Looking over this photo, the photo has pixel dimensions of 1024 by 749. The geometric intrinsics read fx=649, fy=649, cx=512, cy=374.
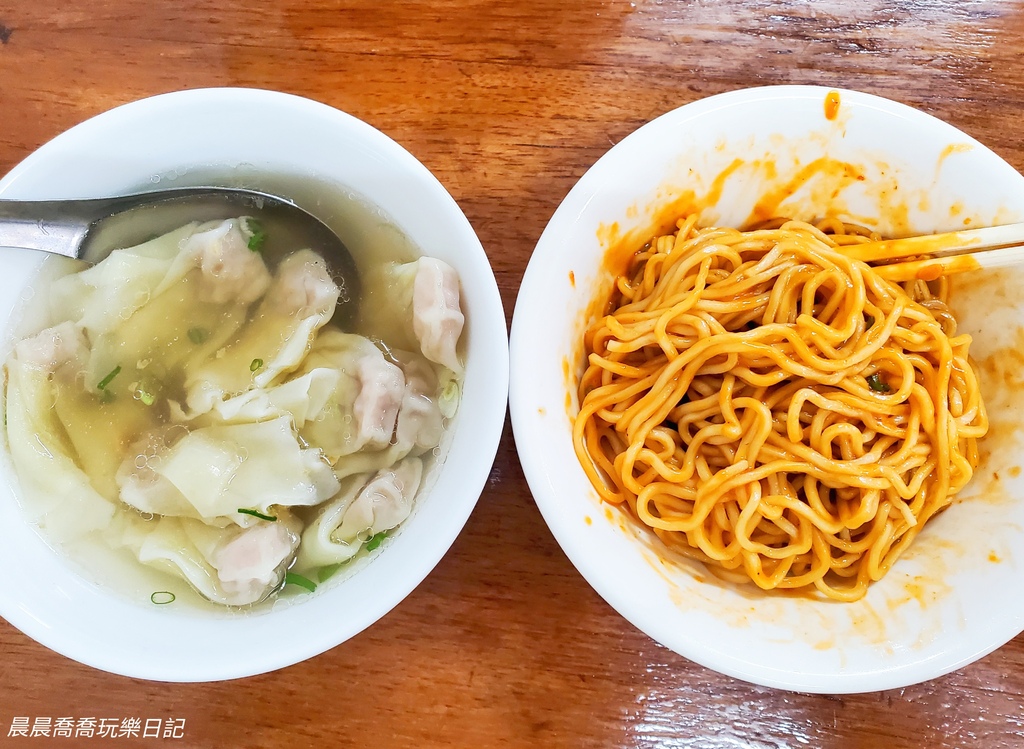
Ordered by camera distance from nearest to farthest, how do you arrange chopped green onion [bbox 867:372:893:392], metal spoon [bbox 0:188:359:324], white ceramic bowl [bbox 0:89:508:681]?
white ceramic bowl [bbox 0:89:508:681]
metal spoon [bbox 0:188:359:324]
chopped green onion [bbox 867:372:893:392]

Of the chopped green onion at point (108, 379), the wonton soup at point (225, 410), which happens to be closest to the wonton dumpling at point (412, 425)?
the wonton soup at point (225, 410)

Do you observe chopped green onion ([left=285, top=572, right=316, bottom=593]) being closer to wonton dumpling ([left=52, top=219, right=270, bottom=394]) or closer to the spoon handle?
wonton dumpling ([left=52, top=219, right=270, bottom=394])

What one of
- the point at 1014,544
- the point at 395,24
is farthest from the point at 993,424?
the point at 395,24

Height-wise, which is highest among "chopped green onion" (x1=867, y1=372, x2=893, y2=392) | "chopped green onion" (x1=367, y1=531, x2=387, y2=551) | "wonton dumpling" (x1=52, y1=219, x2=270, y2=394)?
"wonton dumpling" (x1=52, y1=219, x2=270, y2=394)

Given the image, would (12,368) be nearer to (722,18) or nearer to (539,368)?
(539,368)

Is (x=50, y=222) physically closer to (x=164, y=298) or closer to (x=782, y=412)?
(x=164, y=298)

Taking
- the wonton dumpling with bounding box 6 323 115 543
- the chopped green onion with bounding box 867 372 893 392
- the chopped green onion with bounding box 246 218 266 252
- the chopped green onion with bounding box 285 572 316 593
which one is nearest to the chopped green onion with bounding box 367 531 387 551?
the chopped green onion with bounding box 285 572 316 593
